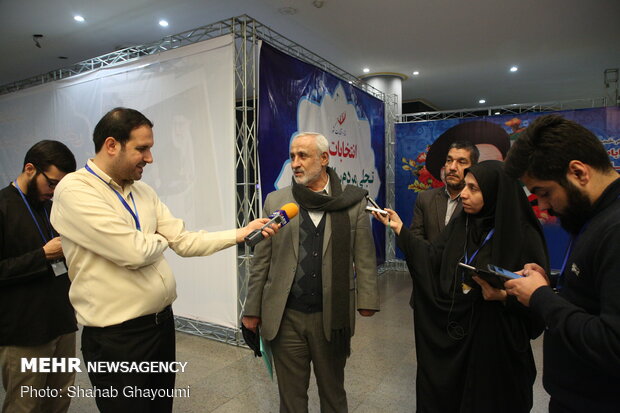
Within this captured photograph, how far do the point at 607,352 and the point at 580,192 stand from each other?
435mm

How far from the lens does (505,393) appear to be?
1.72m

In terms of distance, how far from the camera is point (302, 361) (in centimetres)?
202

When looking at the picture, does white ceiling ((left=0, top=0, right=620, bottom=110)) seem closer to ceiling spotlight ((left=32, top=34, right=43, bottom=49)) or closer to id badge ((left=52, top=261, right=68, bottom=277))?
ceiling spotlight ((left=32, top=34, right=43, bottom=49))

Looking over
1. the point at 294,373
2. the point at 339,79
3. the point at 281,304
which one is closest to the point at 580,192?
the point at 281,304

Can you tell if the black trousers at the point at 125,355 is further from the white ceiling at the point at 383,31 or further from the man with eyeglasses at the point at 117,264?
the white ceiling at the point at 383,31

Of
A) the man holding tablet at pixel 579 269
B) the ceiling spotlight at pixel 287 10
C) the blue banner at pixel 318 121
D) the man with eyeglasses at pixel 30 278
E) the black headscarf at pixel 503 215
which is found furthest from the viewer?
the ceiling spotlight at pixel 287 10

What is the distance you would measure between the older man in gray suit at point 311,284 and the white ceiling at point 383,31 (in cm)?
389

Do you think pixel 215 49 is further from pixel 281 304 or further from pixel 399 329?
pixel 399 329

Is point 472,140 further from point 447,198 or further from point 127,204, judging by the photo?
point 127,204

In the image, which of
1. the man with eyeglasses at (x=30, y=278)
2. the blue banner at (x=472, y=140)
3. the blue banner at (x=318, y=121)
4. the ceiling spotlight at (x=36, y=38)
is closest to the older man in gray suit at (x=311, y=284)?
the man with eyeglasses at (x=30, y=278)

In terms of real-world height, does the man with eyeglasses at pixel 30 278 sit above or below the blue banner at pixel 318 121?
below

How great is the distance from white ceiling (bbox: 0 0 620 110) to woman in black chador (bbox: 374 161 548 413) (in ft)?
13.3

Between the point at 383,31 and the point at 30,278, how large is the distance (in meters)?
5.64

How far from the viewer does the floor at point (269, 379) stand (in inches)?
106
